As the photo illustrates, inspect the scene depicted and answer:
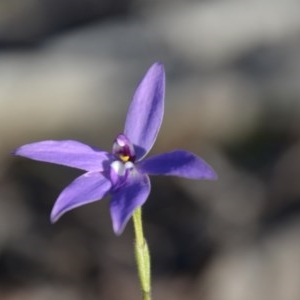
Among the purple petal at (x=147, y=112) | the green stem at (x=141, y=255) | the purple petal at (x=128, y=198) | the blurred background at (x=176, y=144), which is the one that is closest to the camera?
the purple petal at (x=128, y=198)

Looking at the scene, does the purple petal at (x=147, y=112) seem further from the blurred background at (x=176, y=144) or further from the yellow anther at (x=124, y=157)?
the blurred background at (x=176, y=144)

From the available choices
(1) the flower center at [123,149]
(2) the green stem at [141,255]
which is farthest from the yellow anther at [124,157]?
(2) the green stem at [141,255]

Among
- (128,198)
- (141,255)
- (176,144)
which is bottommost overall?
(141,255)

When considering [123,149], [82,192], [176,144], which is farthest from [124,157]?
[176,144]

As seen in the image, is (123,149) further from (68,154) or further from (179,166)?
(179,166)

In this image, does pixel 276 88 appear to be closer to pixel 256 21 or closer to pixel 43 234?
pixel 256 21

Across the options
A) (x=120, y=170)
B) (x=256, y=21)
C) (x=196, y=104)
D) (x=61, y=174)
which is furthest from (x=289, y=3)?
(x=120, y=170)
